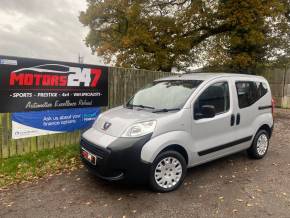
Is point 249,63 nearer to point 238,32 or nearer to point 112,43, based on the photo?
point 238,32

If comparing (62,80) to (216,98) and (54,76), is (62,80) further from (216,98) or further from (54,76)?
(216,98)

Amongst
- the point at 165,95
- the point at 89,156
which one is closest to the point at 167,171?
the point at 89,156

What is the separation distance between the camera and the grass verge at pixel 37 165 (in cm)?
498

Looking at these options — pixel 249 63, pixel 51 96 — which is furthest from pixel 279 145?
pixel 249 63

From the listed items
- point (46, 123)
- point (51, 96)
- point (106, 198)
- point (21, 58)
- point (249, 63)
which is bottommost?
point (106, 198)

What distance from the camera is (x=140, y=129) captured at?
408 cm

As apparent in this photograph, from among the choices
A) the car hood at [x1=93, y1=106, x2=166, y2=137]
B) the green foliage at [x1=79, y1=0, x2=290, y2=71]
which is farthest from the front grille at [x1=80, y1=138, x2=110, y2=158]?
the green foliage at [x1=79, y1=0, x2=290, y2=71]

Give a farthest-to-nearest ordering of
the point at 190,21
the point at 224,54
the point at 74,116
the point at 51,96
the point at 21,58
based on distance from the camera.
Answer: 1. the point at 224,54
2. the point at 190,21
3. the point at 74,116
4. the point at 51,96
5. the point at 21,58

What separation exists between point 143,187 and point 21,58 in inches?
153

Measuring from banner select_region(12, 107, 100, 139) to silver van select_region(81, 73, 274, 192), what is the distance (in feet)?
6.52

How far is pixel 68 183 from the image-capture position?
474 cm

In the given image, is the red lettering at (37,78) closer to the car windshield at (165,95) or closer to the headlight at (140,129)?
the car windshield at (165,95)

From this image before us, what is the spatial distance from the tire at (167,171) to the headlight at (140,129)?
1.44 ft

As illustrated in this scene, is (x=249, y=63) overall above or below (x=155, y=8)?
below
